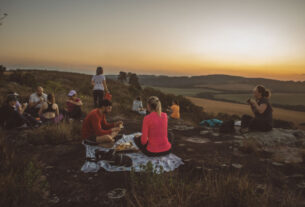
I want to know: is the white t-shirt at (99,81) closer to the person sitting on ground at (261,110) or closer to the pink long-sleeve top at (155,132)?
the pink long-sleeve top at (155,132)

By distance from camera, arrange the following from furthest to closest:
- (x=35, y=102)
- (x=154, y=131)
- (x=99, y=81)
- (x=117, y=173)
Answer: (x=99, y=81) < (x=35, y=102) < (x=154, y=131) < (x=117, y=173)

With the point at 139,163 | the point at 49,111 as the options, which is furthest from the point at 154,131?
the point at 49,111

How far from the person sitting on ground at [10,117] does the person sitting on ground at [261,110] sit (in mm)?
7491

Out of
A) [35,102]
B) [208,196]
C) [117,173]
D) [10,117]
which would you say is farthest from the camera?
[35,102]

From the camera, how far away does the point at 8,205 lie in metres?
2.05

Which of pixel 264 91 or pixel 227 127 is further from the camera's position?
pixel 227 127

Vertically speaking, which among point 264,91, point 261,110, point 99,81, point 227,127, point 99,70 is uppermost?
point 99,70

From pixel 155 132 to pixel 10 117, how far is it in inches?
194

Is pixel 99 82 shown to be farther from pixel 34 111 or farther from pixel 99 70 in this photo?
pixel 34 111

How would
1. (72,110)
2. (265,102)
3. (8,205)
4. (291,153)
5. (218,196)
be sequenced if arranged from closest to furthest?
(8,205), (218,196), (291,153), (265,102), (72,110)

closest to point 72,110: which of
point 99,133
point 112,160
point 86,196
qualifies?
point 99,133

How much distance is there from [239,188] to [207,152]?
7.64 ft

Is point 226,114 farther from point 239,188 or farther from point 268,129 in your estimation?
point 239,188

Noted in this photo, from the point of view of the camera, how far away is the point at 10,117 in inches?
220
